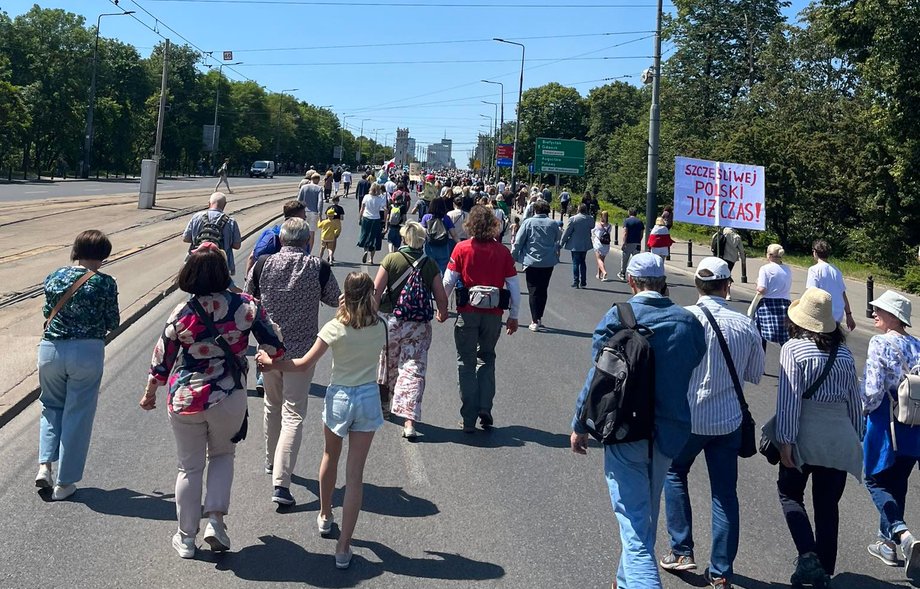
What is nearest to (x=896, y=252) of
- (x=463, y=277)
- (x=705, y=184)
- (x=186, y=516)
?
(x=705, y=184)

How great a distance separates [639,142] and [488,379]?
145ft

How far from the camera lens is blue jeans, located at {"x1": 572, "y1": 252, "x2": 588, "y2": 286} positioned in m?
18.3

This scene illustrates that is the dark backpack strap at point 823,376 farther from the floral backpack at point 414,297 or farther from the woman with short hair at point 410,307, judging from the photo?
the floral backpack at point 414,297

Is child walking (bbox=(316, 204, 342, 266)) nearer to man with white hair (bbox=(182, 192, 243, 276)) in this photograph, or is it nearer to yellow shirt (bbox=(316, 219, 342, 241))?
yellow shirt (bbox=(316, 219, 342, 241))

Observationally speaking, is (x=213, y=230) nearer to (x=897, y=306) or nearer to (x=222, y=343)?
(x=222, y=343)

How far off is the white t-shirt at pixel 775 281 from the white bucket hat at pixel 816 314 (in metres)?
4.89

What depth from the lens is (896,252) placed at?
24.8m

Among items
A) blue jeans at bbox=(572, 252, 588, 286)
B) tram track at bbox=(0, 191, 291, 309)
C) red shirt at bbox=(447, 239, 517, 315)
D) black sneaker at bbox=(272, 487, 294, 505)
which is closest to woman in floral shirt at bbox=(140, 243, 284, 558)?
black sneaker at bbox=(272, 487, 294, 505)

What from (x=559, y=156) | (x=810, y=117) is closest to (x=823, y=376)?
(x=810, y=117)

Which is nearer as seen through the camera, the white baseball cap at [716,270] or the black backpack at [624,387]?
the black backpack at [624,387]

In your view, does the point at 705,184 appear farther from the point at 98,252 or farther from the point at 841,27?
the point at 98,252

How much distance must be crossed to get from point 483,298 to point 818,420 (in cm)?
333

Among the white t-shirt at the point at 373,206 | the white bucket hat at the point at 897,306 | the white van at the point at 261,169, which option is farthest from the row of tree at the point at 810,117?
the white van at the point at 261,169

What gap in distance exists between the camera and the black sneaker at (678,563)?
4969 mm
